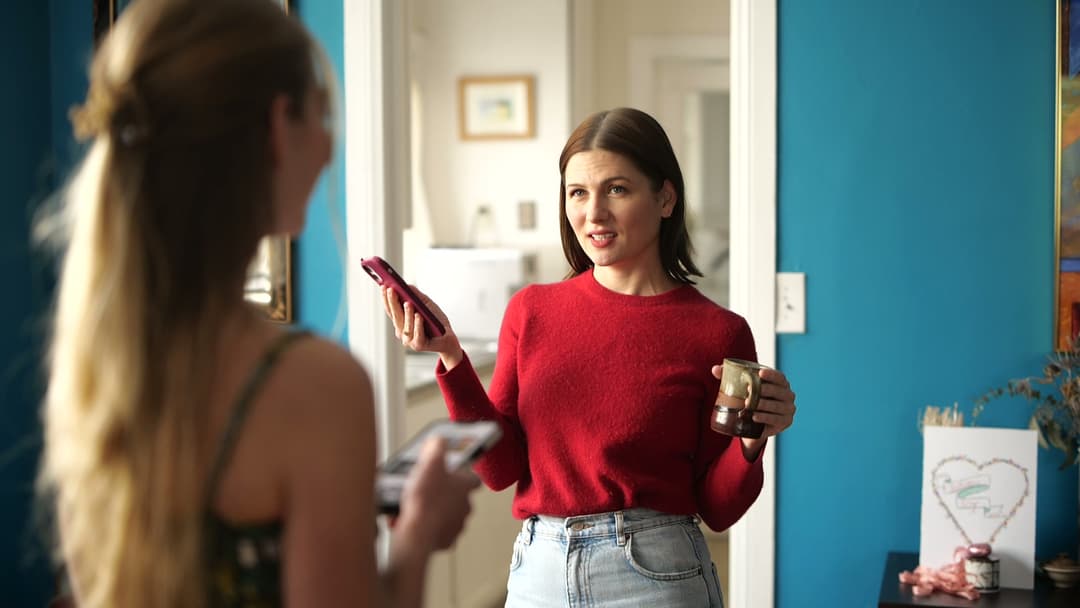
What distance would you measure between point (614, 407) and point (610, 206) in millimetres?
299

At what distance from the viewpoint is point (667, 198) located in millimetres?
1691

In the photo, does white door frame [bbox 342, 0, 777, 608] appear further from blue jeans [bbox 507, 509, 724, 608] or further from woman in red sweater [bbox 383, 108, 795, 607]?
blue jeans [bbox 507, 509, 724, 608]

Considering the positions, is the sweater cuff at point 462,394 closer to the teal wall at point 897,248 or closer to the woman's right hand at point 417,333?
the woman's right hand at point 417,333

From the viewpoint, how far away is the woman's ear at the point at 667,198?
168 cm

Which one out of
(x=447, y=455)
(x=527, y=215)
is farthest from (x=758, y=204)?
(x=527, y=215)

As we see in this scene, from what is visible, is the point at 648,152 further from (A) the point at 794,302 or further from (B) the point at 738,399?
(A) the point at 794,302

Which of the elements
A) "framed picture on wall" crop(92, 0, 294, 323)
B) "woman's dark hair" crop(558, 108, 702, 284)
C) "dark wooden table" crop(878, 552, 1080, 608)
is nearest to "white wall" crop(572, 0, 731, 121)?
"framed picture on wall" crop(92, 0, 294, 323)

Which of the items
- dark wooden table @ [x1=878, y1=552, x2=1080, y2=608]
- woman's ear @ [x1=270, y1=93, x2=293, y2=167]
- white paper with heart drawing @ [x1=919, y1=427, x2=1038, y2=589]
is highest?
woman's ear @ [x1=270, y1=93, x2=293, y2=167]

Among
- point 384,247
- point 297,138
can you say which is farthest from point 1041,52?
point 297,138

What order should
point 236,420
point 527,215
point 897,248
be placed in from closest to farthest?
point 236,420 < point 897,248 < point 527,215

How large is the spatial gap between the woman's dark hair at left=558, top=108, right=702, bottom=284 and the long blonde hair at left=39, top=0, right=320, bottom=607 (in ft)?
2.74

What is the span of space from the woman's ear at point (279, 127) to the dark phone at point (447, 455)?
275mm

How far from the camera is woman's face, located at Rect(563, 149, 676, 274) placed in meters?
1.63

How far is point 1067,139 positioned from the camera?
2260mm
